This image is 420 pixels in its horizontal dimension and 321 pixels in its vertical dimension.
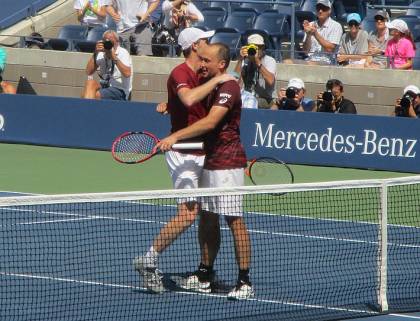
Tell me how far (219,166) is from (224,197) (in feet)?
1.33

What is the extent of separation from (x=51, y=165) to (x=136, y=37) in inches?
156

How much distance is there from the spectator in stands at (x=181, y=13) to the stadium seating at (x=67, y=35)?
6.69 feet

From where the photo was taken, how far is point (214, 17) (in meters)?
20.6

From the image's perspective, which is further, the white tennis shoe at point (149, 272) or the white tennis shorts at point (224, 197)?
the white tennis shoe at point (149, 272)

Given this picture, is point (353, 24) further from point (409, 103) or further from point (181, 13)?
point (181, 13)

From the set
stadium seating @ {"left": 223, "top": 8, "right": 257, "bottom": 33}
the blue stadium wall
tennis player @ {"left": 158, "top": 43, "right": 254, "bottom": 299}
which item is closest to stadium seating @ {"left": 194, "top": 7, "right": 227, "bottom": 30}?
stadium seating @ {"left": 223, "top": 8, "right": 257, "bottom": 33}

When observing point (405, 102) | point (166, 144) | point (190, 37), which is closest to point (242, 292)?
point (166, 144)

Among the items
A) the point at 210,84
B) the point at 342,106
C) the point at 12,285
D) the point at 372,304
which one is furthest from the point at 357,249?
the point at 342,106

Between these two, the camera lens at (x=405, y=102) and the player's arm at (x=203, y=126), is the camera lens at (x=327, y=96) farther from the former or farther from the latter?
the player's arm at (x=203, y=126)

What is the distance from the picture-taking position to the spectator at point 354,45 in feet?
57.4

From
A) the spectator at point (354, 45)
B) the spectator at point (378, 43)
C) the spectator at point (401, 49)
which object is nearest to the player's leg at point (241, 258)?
the spectator at point (401, 49)

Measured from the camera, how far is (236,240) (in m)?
8.47

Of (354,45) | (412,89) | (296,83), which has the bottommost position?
(412,89)

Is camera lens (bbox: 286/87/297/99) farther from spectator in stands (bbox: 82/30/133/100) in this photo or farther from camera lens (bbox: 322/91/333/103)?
spectator in stands (bbox: 82/30/133/100)
